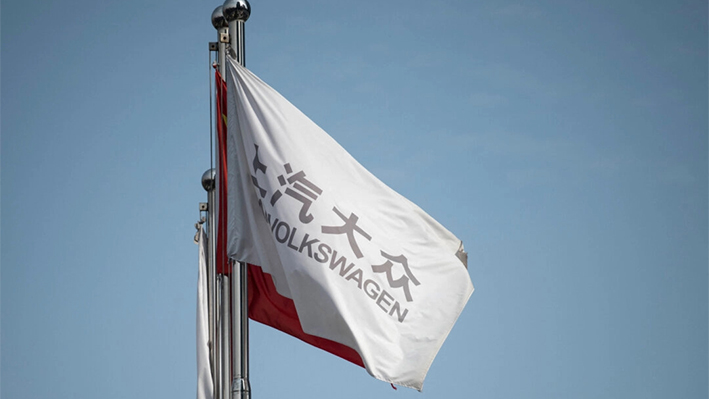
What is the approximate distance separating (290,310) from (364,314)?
4.38 feet

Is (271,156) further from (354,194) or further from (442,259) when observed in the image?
(442,259)

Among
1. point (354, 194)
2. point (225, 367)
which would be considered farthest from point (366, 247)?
point (225, 367)

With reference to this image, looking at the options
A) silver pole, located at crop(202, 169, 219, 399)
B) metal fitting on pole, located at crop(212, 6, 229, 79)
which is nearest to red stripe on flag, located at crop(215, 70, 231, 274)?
metal fitting on pole, located at crop(212, 6, 229, 79)

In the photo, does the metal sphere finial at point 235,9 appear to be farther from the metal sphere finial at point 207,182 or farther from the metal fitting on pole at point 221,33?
the metal sphere finial at point 207,182

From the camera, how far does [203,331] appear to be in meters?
13.9

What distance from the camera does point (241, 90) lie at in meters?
7.82

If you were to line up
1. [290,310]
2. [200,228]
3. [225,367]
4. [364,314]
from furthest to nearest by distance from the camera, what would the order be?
[200,228] < [290,310] < [225,367] < [364,314]

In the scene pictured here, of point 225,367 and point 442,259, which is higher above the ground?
point 442,259

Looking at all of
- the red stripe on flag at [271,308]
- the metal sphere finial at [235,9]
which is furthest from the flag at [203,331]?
the metal sphere finial at [235,9]

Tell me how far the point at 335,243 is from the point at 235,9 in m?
2.24

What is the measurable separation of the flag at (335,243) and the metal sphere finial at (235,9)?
0.46 meters

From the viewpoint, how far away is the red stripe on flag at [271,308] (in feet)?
27.7

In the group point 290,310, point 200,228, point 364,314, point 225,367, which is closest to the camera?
point 364,314

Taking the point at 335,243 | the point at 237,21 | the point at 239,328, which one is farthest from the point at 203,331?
the point at 335,243
